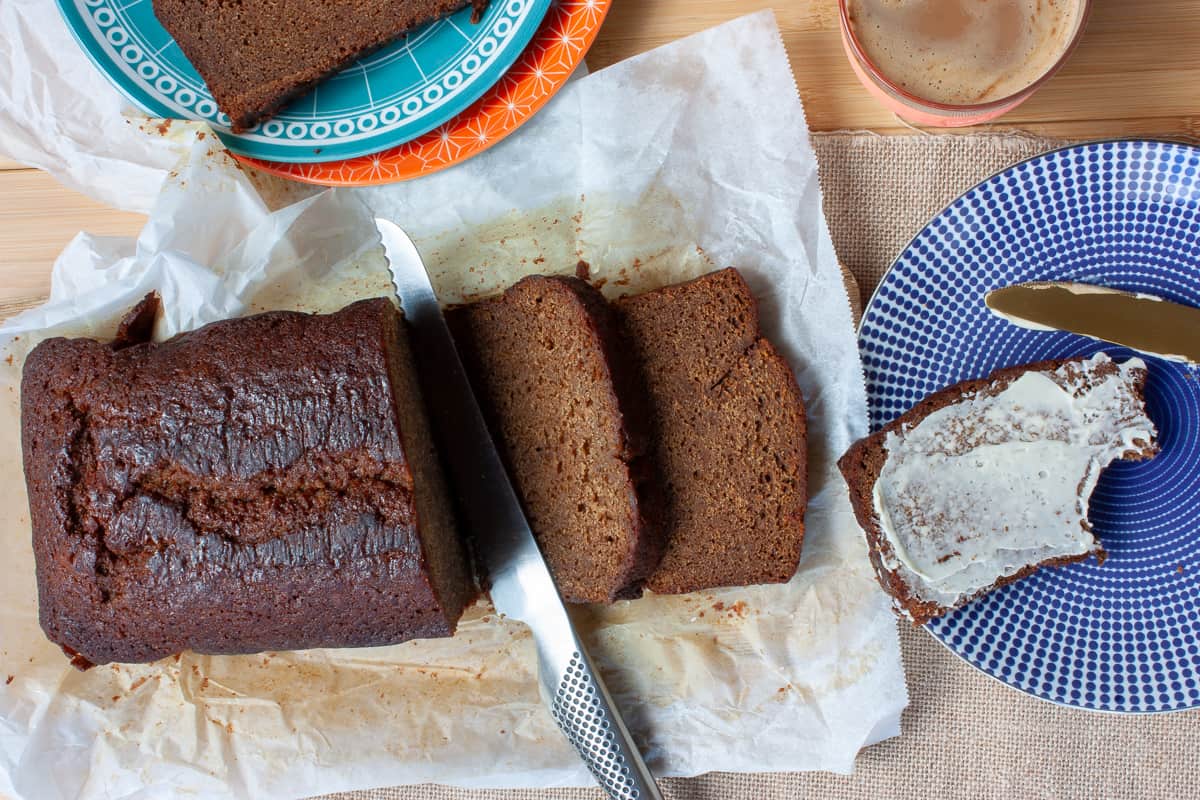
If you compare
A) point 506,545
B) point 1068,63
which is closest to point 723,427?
point 506,545

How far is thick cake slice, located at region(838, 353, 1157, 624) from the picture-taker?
223cm

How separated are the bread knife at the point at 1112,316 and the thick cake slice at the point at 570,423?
1.04m

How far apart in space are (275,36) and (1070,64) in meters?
2.23

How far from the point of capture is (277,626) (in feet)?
7.35

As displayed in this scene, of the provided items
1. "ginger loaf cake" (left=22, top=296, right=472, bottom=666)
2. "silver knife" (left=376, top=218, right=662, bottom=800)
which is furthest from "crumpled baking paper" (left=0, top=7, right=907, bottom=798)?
"ginger loaf cake" (left=22, top=296, right=472, bottom=666)

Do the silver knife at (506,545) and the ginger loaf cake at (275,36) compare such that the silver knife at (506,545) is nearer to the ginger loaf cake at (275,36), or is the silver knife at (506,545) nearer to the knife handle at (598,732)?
the knife handle at (598,732)

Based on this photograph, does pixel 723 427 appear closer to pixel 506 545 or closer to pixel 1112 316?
pixel 506 545

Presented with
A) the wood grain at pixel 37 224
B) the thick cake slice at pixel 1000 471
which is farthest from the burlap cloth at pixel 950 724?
the wood grain at pixel 37 224

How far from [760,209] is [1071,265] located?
827 mm

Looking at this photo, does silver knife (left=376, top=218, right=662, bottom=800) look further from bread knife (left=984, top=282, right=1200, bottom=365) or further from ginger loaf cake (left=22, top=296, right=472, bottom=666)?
bread knife (left=984, top=282, right=1200, bottom=365)

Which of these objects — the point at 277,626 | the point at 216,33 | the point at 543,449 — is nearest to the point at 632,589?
the point at 543,449

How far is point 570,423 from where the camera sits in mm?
2377

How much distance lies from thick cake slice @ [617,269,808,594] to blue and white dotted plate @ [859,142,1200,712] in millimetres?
286

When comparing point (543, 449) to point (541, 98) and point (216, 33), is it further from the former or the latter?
point (216, 33)
